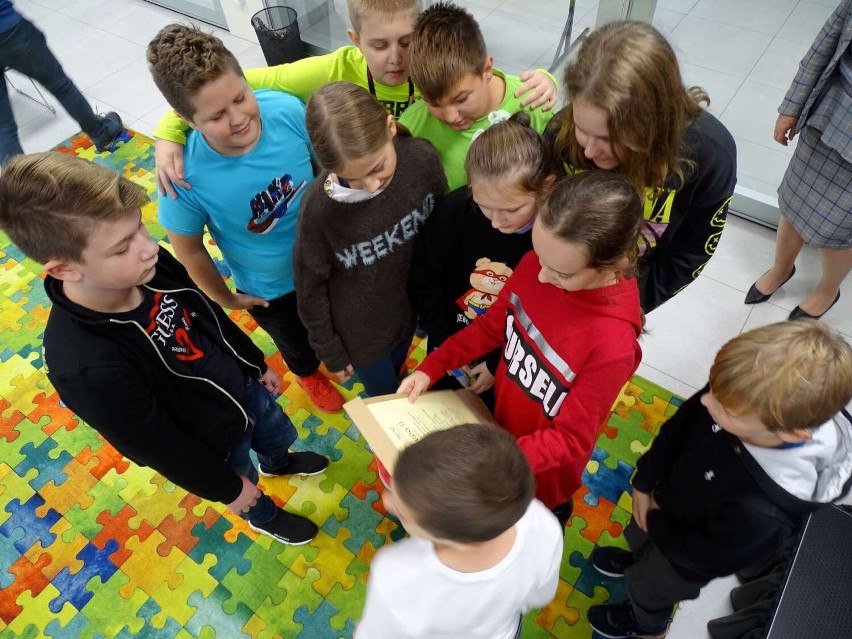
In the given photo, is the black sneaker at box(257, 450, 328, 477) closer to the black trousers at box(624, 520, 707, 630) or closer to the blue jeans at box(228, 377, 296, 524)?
the blue jeans at box(228, 377, 296, 524)

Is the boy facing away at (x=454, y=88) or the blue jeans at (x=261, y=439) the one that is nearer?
the boy facing away at (x=454, y=88)

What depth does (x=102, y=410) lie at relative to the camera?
3.57 feet

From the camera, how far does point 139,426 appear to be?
1142 mm

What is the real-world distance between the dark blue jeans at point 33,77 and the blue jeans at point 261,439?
2458 millimetres

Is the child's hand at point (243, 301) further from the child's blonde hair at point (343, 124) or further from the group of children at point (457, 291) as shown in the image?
the child's blonde hair at point (343, 124)

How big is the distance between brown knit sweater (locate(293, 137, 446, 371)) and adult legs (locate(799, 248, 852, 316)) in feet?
5.37

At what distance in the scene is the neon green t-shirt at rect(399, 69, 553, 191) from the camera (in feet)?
4.54

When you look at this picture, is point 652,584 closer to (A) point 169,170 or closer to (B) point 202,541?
(B) point 202,541

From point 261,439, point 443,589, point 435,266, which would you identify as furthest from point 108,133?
point 443,589

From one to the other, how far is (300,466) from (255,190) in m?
1.02

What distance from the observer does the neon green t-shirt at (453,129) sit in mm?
1385

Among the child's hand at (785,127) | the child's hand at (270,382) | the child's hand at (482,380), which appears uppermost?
the child's hand at (785,127)

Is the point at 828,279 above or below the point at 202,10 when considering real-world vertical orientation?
below

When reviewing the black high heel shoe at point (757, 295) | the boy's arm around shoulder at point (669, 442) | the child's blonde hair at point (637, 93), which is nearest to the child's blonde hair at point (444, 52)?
the child's blonde hair at point (637, 93)
